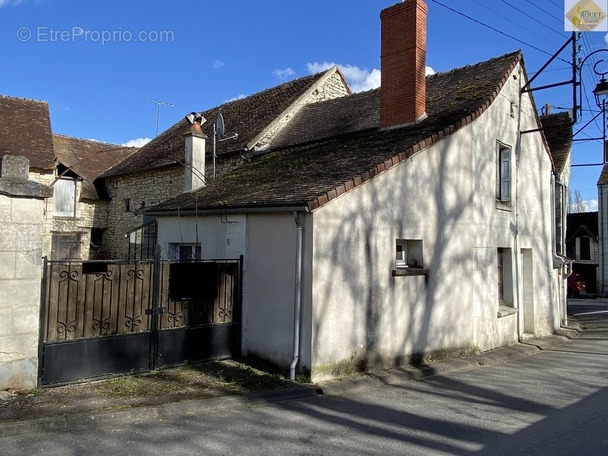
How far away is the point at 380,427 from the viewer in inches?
206

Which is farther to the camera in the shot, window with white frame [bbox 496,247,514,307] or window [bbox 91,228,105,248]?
window [bbox 91,228,105,248]

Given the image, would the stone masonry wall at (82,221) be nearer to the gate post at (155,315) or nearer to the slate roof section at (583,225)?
the gate post at (155,315)

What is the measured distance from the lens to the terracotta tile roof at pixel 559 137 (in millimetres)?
15655

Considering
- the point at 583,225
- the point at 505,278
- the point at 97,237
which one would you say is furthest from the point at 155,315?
the point at 583,225

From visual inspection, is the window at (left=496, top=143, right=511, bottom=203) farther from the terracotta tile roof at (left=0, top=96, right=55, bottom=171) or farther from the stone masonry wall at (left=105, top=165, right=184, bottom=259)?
the terracotta tile roof at (left=0, top=96, right=55, bottom=171)

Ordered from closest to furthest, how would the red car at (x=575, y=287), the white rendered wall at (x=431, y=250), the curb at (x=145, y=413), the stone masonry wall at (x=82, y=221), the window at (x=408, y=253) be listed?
the curb at (x=145, y=413)
the white rendered wall at (x=431, y=250)
the window at (x=408, y=253)
the stone masonry wall at (x=82, y=221)
the red car at (x=575, y=287)

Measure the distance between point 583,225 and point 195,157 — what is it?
100 feet

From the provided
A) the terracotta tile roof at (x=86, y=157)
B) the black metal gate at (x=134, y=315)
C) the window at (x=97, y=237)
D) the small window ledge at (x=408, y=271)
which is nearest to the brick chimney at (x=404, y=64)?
the small window ledge at (x=408, y=271)

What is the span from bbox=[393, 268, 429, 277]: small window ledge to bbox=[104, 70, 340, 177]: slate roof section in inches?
296

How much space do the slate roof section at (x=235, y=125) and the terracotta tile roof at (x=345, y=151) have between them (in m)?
1.52

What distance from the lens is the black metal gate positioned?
6.09 metres

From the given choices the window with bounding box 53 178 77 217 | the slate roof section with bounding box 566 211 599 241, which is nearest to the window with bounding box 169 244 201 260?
the window with bounding box 53 178 77 217

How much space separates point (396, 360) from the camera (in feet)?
25.6

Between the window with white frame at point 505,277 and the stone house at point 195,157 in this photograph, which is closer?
the window with white frame at point 505,277
